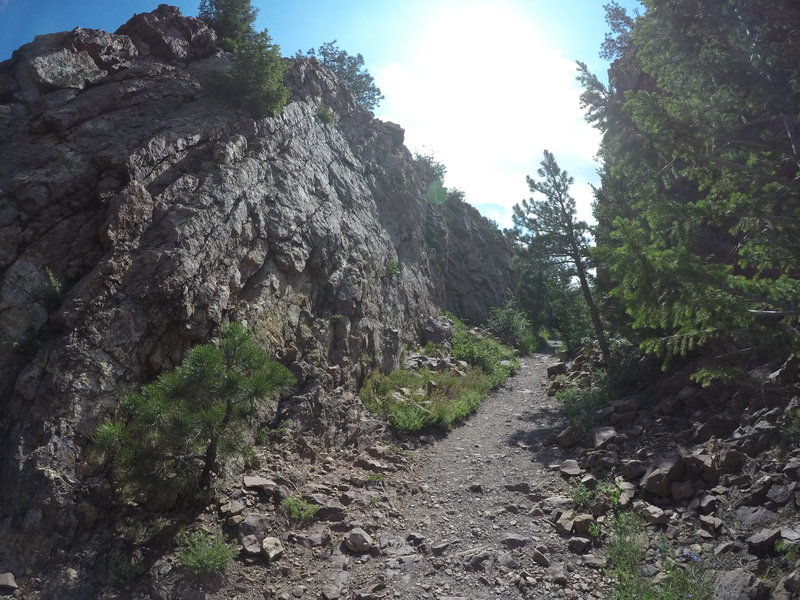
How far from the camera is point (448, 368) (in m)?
18.2

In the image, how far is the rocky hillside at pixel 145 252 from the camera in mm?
7499

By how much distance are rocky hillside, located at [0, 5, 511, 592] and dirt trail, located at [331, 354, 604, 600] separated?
2810 millimetres

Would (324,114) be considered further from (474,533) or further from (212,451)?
(474,533)

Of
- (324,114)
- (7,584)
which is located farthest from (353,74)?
(7,584)

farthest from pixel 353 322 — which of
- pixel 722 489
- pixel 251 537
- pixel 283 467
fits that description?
pixel 722 489

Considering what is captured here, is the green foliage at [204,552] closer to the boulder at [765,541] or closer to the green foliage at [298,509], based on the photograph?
the green foliage at [298,509]

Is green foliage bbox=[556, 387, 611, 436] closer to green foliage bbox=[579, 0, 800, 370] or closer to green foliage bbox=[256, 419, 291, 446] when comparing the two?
green foliage bbox=[579, 0, 800, 370]

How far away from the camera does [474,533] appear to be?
26.6ft

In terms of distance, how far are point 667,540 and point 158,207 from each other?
12344 millimetres

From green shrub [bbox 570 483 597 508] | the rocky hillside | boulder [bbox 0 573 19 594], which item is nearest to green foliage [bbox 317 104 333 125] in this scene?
the rocky hillside

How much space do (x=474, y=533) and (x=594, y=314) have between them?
1178cm

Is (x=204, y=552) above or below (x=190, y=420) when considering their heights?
below

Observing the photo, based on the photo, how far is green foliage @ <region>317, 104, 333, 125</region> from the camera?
70.1 ft

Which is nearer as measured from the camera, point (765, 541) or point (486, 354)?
point (765, 541)
